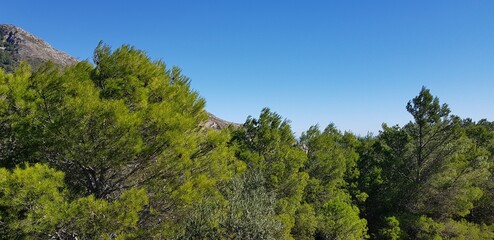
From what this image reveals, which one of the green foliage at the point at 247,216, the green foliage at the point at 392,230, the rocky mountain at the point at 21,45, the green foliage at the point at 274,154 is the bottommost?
the green foliage at the point at 392,230

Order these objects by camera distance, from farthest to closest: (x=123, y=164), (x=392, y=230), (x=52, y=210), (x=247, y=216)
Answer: (x=392, y=230)
(x=247, y=216)
(x=123, y=164)
(x=52, y=210)

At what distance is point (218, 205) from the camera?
1438 cm

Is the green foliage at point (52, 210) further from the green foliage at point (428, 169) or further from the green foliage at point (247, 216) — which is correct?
the green foliage at point (428, 169)

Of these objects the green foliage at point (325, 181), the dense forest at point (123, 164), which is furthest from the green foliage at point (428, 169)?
the dense forest at point (123, 164)

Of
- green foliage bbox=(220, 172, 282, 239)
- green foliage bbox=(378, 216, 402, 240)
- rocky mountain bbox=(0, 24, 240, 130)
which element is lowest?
green foliage bbox=(378, 216, 402, 240)

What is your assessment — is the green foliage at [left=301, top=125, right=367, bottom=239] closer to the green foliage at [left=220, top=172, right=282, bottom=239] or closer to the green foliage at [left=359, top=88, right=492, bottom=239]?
the green foliage at [left=359, top=88, right=492, bottom=239]

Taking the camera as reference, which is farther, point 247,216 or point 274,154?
point 274,154

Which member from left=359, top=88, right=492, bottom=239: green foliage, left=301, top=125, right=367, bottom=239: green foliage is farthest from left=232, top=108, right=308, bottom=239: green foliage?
left=359, top=88, right=492, bottom=239: green foliage

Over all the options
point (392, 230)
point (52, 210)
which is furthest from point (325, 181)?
point (52, 210)

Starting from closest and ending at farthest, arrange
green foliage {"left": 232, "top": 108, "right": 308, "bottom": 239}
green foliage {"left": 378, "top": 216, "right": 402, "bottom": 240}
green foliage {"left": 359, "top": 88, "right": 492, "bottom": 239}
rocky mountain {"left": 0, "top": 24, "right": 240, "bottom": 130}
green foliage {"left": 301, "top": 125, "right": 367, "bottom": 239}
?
green foliage {"left": 232, "top": 108, "right": 308, "bottom": 239}, green foliage {"left": 301, "top": 125, "right": 367, "bottom": 239}, green foliage {"left": 378, "top": 216, "right": 402, "bottom": 240}, green foliage {"left": 359, "top": 88, "right": 492, "bottom": 239}, rocky mountain {"left": 0, "top": 24, "right": 240, "bottom": 130}

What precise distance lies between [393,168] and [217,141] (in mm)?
20957

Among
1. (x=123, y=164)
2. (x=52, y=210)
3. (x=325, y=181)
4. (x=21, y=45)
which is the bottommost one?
(x=52, y=210)

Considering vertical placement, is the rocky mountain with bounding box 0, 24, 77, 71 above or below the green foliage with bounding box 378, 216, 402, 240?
above

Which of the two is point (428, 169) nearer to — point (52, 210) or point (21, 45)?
point (52, 210)
